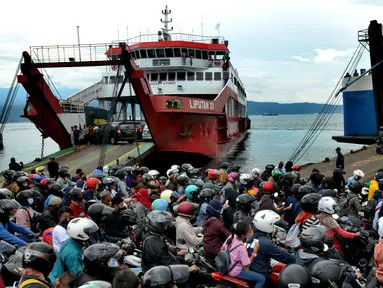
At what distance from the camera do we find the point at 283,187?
959 cm

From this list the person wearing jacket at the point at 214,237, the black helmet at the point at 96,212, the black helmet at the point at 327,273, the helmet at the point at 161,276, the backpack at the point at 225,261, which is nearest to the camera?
the helmet at the point at 161,276

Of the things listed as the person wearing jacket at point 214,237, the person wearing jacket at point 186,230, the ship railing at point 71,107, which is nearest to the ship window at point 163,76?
the ship railing at point 71,107

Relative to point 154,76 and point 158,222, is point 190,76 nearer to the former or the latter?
point 154,76

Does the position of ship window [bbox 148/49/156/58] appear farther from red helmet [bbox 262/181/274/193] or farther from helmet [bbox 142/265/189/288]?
helmet [bbox 142/265/189/288]

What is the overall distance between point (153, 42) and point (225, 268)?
23755 mm

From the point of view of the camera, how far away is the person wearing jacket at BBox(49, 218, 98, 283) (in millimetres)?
3957

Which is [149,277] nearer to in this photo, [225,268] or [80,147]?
[225,268]

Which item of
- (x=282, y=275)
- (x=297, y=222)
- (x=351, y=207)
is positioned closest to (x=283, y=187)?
(x=351, y=207)

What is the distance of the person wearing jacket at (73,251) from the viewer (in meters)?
3.96

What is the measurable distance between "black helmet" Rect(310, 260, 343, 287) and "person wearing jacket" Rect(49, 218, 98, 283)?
233 centimetres

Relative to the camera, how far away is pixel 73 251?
13.1 feet

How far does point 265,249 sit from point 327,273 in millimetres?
721

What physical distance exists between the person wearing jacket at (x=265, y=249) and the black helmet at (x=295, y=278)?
0.55 metres

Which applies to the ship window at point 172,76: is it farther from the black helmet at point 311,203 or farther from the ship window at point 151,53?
the black helmet at point 311,203
